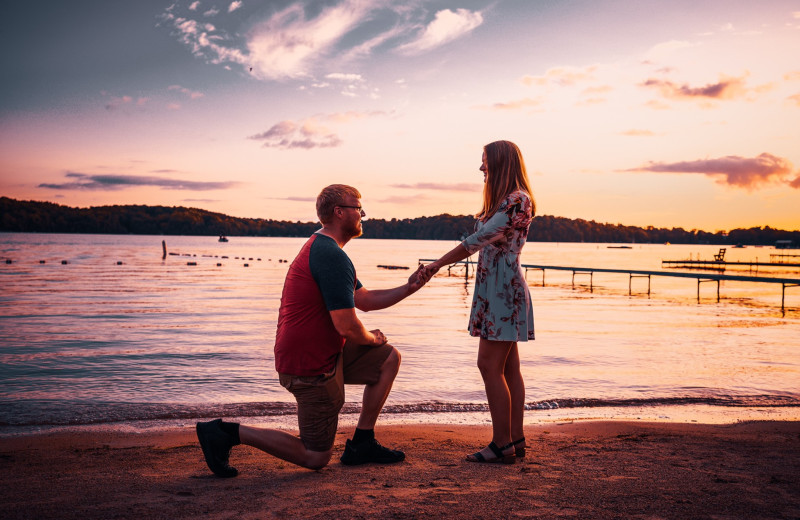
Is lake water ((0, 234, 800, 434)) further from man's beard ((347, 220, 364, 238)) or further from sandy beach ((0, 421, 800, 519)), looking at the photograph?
man's beard ((347, 220, 364, 238))

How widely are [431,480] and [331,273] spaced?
159cm

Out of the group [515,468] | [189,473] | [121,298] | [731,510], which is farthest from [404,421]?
[121,298]

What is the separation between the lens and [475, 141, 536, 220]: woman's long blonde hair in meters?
4.27

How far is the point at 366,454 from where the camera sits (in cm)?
425

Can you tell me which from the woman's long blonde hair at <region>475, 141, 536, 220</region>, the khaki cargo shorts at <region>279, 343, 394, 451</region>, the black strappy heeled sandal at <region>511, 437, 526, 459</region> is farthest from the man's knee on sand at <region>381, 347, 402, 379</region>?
the woman's long blonde hair at <region>475, 141, 536, 220</region>

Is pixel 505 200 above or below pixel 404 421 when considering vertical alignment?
above

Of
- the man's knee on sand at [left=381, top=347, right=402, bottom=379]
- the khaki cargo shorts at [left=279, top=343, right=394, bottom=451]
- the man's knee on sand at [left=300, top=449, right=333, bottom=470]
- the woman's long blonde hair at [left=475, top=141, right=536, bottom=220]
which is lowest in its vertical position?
the man's knee on sand at [left=300, top=449, right=333, bottom=470]

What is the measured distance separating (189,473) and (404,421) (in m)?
2.65

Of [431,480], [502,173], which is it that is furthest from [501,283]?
[431,480]

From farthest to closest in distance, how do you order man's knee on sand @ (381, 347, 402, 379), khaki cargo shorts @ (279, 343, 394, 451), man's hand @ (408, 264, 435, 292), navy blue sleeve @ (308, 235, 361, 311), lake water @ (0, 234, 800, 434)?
1. lake water @ (0, 234, 800, 434)
2. man's hand @ (408, 264, 435, 292)
3. man's knee on sand @ (381, 347, 402, 379)
4. khaki cargo shorts @ (279, 343, 394, 451)
5. navy blue sleeve @ (308, 235, 361, 311)

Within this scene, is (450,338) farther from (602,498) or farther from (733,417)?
(602,498)

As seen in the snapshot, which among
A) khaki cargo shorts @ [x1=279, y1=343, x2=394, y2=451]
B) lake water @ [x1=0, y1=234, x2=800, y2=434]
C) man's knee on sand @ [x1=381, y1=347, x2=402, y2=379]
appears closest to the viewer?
khaki cargo shorts @ [x1=279, y1=343, x2=394, y2=451]

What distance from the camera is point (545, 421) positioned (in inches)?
239

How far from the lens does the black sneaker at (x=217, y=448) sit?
388 cm
